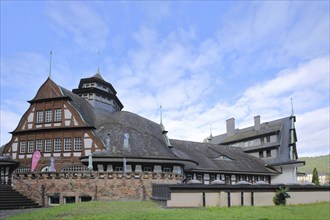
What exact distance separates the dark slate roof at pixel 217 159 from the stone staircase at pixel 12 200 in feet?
53.9

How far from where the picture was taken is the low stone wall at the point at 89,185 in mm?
25938

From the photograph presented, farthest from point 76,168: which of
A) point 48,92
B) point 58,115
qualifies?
point 48,92

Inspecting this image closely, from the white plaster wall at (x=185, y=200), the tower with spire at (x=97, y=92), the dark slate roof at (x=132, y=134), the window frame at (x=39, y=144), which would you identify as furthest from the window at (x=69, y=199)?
the tower with spire at (x=97, y=92)

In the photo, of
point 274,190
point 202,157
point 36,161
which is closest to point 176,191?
point 274,190

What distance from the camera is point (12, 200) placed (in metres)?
24.1

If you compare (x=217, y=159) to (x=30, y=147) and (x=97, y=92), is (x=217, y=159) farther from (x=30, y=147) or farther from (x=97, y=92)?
(x=30, y=147)

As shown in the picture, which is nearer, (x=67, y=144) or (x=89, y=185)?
(x=89, y=185)

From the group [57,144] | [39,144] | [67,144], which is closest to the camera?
[67,144]

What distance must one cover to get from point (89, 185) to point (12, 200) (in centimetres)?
538

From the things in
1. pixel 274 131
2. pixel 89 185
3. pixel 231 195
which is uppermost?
pixel 274 131

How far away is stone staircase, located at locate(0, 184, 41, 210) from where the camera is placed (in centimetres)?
2280

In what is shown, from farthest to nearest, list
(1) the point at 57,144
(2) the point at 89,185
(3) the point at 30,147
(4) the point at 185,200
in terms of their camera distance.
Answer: (3) the point at 30,147, (1) the point at 57,144, (2) the point at 89,185, (4) the point at 185,200

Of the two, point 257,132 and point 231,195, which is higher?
point 257,132

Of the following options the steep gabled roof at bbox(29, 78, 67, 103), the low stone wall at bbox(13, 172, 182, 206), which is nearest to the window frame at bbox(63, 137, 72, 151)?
the steep gabled roof at bbox(29, 78, 67, 103)
